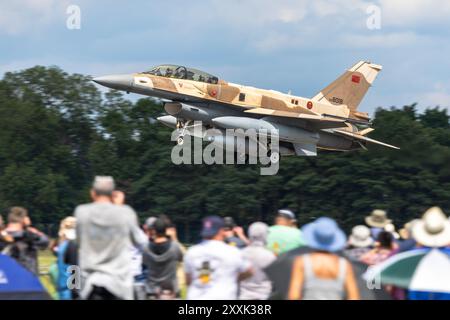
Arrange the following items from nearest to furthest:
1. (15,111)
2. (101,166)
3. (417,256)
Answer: (417,256) < (101,166) < (15,111)

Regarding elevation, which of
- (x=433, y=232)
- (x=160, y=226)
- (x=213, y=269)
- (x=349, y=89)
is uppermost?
(x=349, y=89)

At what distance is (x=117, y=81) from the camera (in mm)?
32562

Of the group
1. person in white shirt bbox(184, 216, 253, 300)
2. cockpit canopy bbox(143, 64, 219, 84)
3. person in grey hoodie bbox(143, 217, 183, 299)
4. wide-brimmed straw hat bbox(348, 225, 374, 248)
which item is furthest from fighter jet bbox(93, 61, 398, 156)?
person in white shirt bbox(184, 216, 253, 300)

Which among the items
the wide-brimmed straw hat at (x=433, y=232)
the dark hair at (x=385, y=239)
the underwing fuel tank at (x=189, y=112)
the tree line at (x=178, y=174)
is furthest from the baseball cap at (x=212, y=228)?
the tree line at (x=178, y=174)

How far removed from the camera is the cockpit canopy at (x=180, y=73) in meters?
33.9

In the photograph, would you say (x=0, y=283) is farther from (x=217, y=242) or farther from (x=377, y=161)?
(x=377, y=161)

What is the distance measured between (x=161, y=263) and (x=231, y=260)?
2.59m

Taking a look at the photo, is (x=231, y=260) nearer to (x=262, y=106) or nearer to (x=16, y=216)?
(x=16, y=216)

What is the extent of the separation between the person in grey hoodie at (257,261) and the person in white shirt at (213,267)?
563 millimetres

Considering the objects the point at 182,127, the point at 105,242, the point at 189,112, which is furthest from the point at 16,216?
the point at 189,112

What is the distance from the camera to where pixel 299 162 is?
5572 centimetres

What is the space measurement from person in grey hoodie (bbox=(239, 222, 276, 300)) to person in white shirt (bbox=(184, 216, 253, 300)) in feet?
1.85
